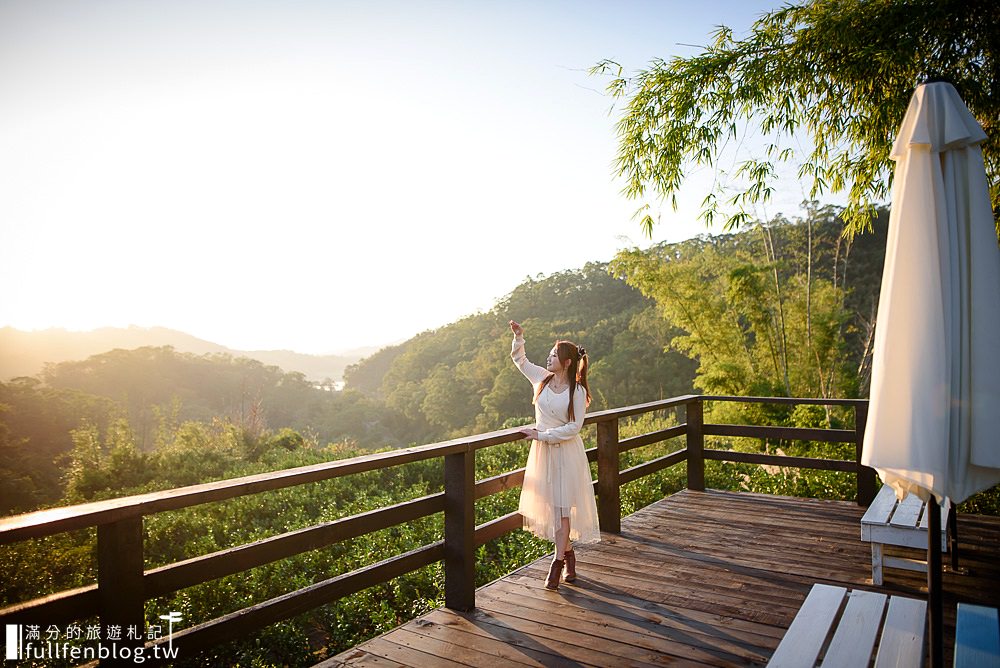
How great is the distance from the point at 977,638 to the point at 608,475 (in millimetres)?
2964

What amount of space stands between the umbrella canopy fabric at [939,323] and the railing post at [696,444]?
4.26m

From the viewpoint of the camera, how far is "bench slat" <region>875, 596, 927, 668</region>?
71.5 inches

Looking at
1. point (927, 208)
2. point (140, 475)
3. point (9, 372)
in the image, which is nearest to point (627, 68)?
point (927, 208)

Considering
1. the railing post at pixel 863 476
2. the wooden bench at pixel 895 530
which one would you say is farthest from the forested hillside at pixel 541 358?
the wooden bench at pixel 895 530

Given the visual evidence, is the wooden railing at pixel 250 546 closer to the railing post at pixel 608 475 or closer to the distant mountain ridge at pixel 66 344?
the railing post at pixel 608 475

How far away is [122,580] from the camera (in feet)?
5.97

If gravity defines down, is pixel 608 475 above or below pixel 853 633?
below

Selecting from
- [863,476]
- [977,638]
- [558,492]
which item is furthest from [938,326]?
[863,476]

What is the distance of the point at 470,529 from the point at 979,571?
3.05 m

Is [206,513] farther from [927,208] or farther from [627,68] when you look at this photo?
[927,208]

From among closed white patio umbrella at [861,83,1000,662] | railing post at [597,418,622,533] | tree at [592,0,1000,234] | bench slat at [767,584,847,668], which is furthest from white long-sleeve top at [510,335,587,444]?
tree at [592,0,1000,234]

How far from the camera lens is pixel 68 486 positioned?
1015 centimetres
